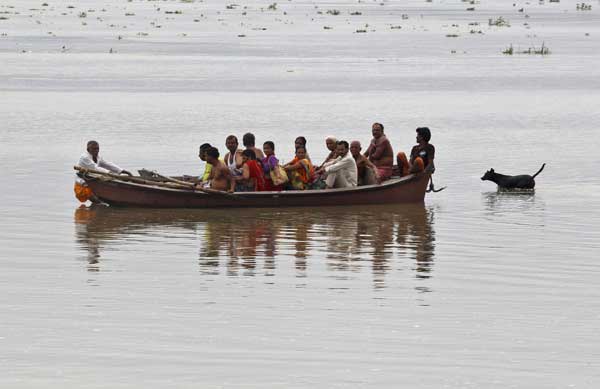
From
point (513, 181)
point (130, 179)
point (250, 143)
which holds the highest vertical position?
point (250, 143)

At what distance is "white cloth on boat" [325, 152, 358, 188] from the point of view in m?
22.8

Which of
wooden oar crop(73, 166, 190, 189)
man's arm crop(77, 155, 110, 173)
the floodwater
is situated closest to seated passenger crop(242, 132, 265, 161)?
the floodwater

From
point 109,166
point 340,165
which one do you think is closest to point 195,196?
point 109,166

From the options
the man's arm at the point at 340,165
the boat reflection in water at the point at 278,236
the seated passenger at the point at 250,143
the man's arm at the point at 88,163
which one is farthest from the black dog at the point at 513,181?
the man's arm at the point at 88,163

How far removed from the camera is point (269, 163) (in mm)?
22875

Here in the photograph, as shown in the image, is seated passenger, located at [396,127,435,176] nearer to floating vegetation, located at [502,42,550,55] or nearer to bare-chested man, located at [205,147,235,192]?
bare-chested man, located at [205,147,235,192]

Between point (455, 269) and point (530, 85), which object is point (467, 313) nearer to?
point (455, 269)

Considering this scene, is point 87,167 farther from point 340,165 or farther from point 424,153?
point 424,153

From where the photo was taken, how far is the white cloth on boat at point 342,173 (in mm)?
22844

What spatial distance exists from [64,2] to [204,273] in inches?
4174

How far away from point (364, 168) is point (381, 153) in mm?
577

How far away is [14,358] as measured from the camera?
12227 mm

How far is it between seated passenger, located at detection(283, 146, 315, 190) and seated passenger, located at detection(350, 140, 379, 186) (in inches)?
29.3

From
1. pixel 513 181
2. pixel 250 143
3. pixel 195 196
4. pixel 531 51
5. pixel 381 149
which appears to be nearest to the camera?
pixel 195 196
